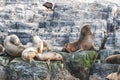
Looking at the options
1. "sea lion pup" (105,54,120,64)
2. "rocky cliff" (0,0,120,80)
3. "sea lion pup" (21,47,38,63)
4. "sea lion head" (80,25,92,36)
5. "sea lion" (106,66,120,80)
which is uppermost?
"sea lion head" (80,25,92,36)

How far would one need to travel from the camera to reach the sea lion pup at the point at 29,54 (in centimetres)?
1185

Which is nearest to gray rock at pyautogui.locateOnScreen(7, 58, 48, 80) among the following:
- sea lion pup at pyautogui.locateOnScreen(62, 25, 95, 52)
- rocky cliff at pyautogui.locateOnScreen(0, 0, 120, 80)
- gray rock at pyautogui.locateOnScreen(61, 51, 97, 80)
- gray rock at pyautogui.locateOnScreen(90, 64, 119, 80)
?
gray rock at pyautogui.locateOnScreen(61, 51, 97, 80)

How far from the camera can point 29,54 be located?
11.8m

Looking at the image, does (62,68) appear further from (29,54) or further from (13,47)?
(13,47)

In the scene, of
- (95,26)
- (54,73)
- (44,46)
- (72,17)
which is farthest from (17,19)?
(54,73)

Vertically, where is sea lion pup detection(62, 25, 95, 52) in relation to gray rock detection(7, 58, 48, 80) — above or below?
above

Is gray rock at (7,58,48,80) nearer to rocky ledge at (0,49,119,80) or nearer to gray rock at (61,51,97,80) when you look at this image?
rocky ledge at (0,49,119,80)

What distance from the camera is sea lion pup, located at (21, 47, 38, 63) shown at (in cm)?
1185

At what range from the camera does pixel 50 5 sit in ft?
81.4

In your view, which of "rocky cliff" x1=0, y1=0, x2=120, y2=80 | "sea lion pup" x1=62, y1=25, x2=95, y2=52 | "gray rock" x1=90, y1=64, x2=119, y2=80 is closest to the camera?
"gray rock" x1=90, y1=64, x2=119, y2=80

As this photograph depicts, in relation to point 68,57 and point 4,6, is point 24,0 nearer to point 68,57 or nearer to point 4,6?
point 4,6

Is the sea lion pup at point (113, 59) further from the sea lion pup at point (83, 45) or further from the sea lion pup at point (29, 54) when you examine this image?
the sea lion pup at point (29, 54)

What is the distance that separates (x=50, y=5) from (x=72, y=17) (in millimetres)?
2088

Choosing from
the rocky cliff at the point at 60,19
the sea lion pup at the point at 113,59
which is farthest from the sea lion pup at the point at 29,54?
the rocky cliff at the point at 60,19
